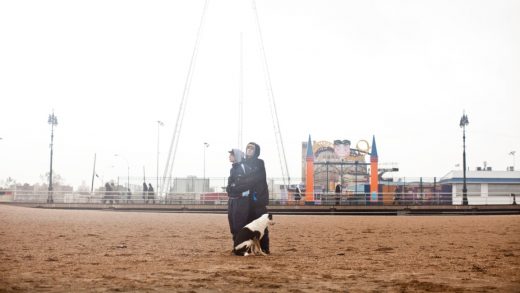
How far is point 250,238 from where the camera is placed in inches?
362

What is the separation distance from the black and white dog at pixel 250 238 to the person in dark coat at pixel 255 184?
247 millimetres

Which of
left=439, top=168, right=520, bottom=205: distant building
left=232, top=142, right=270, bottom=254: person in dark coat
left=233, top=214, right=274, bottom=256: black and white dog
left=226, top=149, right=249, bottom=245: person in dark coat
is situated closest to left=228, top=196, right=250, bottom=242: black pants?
left=226, top=149, right=249, bottom=245: person in dark coat

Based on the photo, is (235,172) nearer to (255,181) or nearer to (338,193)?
(255,181)

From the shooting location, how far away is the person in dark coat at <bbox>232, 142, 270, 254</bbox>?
31.0 ft

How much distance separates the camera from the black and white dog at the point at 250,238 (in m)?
9.16

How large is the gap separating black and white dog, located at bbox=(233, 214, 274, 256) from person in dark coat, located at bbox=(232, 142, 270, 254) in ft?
0.81

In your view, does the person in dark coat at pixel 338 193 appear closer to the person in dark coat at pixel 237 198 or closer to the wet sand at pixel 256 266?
the wet sand at pixel 256 266

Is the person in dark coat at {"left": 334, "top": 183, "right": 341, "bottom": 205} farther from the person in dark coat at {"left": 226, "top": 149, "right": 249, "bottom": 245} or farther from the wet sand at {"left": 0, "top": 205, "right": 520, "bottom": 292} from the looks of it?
the person in dark coat at {"left": 226, "top": 149, "right": 249, "bottom": 245}

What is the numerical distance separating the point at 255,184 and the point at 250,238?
892 millimetres

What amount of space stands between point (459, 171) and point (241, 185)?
55.1 m

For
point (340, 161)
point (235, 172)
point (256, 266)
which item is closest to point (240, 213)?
point (235, 172)

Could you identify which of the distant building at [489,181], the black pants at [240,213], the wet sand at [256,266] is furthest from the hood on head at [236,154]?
the distant building at [489,181]

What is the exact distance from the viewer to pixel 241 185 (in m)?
9.44

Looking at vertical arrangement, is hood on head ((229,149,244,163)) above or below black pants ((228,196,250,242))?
above
